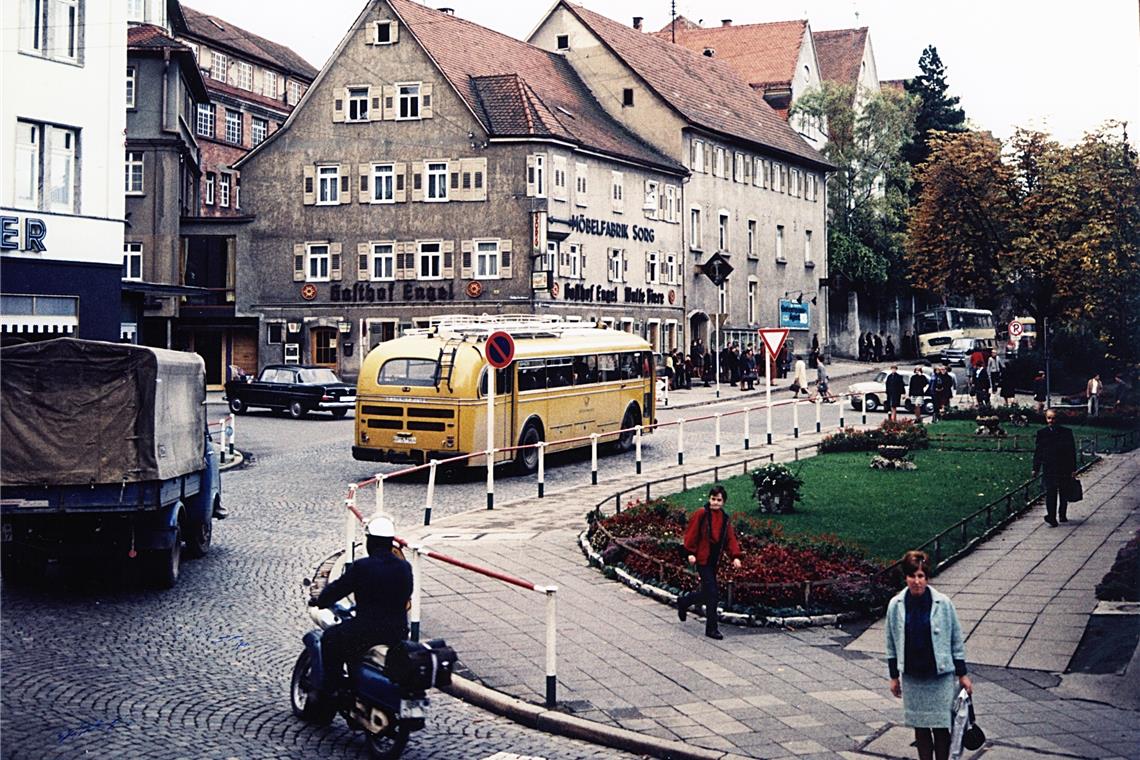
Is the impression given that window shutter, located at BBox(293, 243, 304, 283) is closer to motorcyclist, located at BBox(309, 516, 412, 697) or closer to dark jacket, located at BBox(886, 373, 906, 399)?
dark jacket, located at BBox(886, 373, 906, 399)

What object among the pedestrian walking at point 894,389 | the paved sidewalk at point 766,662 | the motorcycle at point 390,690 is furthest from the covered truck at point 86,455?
the pedestrian walking at point 894,389

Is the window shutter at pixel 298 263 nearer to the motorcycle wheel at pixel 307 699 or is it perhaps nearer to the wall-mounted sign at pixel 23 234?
the wall-mounted sign at pixel 23 234

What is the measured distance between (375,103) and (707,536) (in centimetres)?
4085

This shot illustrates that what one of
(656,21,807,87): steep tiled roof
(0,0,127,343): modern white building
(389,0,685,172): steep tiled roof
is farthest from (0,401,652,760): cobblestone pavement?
(656,21,807,87): steep tiled roof

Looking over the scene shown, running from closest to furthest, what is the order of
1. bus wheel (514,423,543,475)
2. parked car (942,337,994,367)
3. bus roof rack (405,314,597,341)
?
1. bus roof rack (405,314,597,341)
2. bus wheel (514,423,543,475)
3. parked car (942,337,994,367)

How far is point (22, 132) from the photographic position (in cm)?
2769

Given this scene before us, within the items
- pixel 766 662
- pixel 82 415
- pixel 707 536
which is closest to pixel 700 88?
pixel 82 415

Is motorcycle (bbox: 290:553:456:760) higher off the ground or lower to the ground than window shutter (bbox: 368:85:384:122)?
lower

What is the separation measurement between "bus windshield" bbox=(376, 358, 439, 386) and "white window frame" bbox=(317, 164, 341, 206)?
89.8 feet

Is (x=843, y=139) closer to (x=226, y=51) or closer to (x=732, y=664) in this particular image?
(x=226, y=51)

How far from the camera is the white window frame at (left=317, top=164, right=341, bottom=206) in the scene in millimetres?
51750

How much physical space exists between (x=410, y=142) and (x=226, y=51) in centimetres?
999

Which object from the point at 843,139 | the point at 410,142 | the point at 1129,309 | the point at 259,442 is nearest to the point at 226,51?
the point at 410,142

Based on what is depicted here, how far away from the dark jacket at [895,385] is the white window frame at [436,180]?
19366 mm
